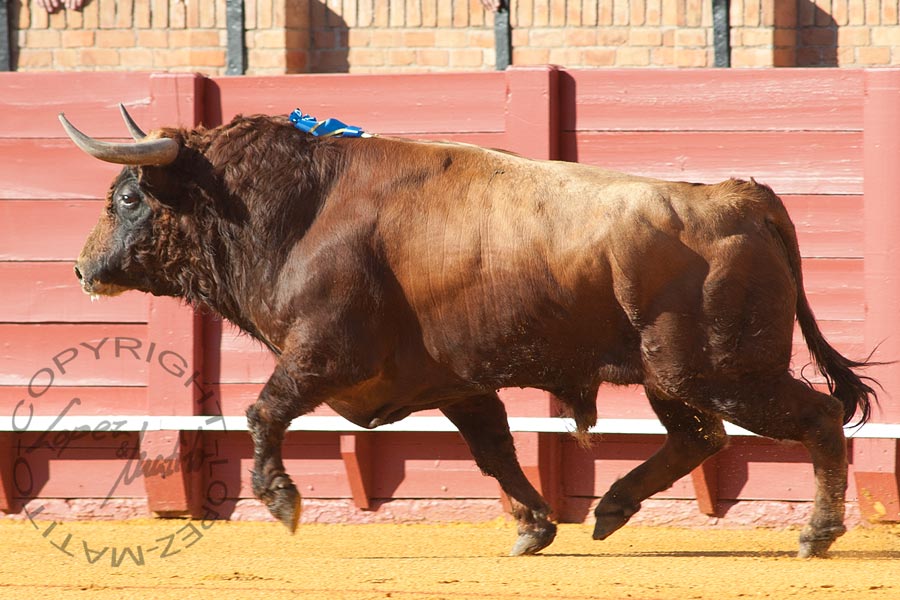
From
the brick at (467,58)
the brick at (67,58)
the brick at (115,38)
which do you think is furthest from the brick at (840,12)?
the brick at (67,58)

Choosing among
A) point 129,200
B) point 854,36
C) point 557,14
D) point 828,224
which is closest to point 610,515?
point 828,224

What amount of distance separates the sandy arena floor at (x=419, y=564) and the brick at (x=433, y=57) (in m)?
3.52

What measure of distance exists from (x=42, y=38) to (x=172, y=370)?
372cm

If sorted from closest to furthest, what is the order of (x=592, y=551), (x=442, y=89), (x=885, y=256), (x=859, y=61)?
1. (x=592, y=551)
2. (x=885, y=256)
3. (x=442, y=89)
4. (x=859, y=61)

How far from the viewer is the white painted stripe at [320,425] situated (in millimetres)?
5668

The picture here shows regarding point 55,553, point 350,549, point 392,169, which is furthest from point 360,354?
point 55,553

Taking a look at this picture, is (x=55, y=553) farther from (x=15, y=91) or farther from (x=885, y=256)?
(x=885, y=256)

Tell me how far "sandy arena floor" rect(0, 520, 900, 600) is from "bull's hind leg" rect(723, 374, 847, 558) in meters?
0.11

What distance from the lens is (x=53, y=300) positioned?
614 cm

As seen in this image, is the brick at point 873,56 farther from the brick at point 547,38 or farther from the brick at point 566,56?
the brick at point 547,38

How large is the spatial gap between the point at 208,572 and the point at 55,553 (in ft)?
3.74

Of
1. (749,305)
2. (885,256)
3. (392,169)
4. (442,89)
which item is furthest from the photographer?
(442,89)

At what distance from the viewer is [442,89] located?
235 inches

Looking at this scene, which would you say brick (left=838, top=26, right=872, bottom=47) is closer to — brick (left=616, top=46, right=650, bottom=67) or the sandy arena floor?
brick (left=616, top=46, right=650, bottom=67)
